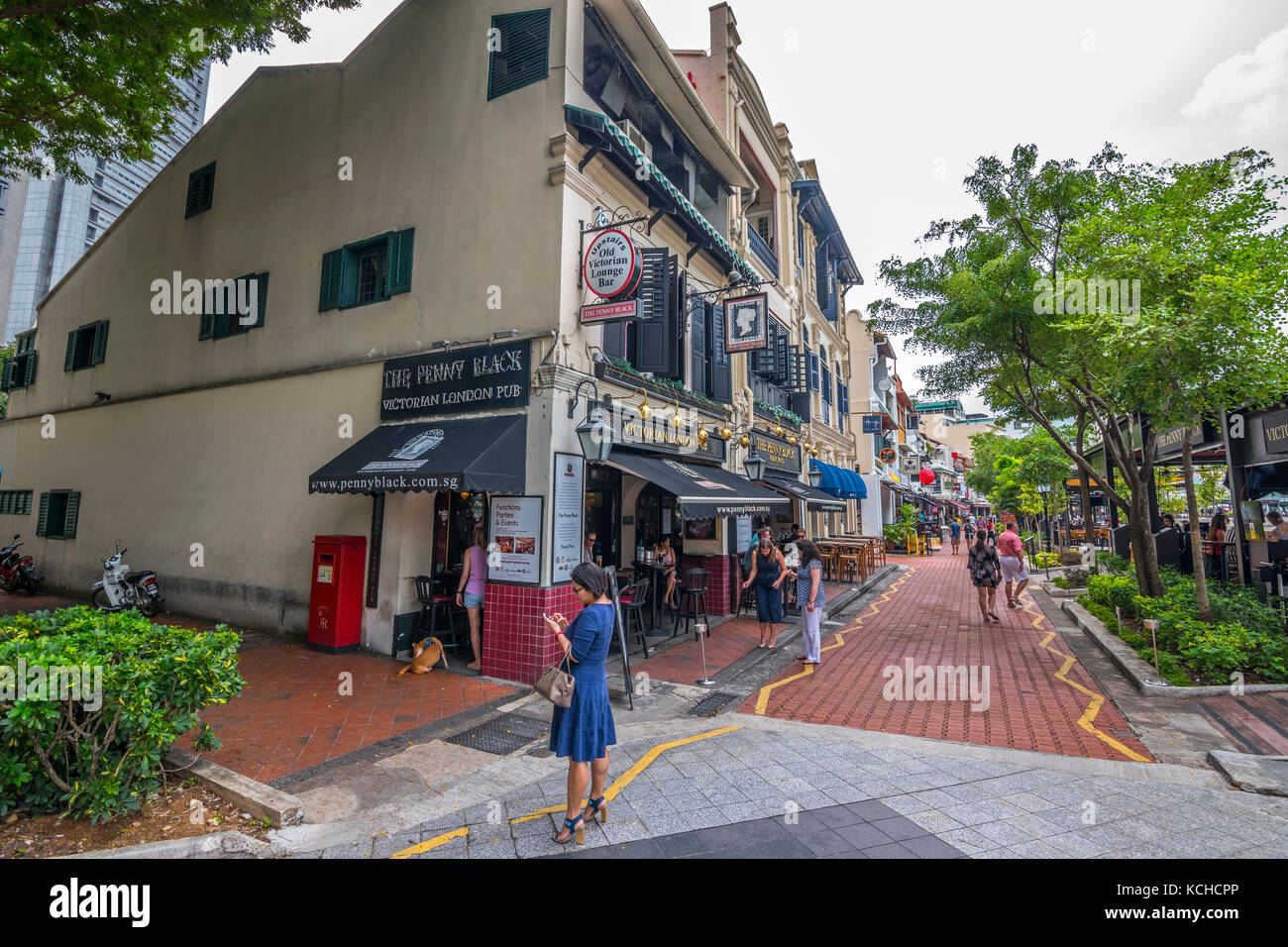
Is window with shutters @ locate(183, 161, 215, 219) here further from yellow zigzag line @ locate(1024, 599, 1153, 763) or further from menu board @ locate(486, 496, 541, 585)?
yellow zigzag line @ locate(1024, 599, 1153, 763)

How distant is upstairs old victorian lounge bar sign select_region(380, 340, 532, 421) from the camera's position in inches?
300

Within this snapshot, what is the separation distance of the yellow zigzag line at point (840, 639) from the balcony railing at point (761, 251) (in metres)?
9.24

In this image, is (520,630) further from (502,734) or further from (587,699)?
(587,699)

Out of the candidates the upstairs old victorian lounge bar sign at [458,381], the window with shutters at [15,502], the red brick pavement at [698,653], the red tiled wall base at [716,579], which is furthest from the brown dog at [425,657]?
the window with shutters at [15,502]

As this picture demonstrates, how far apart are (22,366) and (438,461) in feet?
58.9

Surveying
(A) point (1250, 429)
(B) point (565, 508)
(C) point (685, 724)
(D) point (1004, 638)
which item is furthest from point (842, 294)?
(C) point (685, 724)

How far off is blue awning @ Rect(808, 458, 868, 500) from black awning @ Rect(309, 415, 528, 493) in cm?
1145

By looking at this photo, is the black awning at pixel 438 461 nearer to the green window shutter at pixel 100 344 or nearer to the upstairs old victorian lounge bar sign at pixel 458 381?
the upstairs old victorian lounge bar sign at pixel 458 381

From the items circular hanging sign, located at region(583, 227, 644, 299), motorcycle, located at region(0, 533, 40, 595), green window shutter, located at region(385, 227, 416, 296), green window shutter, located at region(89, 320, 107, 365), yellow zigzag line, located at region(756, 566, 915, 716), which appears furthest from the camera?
green window shutter, located at region(89, 320, 107, 365)

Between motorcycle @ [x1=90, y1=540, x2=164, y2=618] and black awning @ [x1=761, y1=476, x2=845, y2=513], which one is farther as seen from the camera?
black awning @ [x1=761, y1=476, x2=845, y2=513]

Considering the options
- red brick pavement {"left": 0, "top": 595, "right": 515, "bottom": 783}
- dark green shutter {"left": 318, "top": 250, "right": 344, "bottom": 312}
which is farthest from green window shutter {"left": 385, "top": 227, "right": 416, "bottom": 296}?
red brick pavement {"left": 0, "top": 595, "right": 515, "bottom": 783}

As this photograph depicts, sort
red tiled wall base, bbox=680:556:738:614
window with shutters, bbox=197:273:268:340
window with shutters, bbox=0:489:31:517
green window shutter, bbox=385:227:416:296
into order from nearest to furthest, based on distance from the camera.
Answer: green window shutter, bbox=385:227:416:296 < window with shutters, bbox=197:273:268:340 < red tiled wall base, bbox=680:556:738:614 < window with shutters, bbox=0:489:31:517

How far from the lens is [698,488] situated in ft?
27.2

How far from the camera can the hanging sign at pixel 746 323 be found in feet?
35.8
